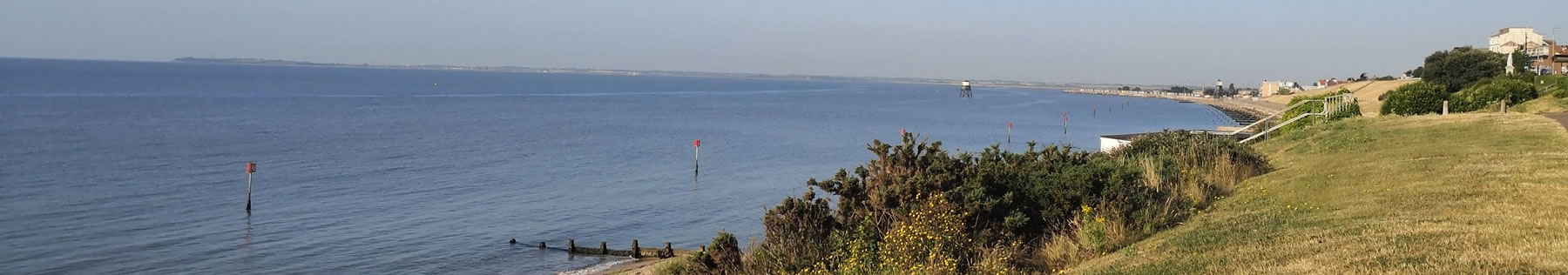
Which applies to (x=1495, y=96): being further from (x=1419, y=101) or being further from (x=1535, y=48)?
(x=1535, y=48)

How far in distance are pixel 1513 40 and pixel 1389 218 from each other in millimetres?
116862

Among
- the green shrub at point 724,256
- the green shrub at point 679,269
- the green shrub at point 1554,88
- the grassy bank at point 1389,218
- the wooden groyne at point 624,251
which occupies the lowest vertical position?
the wooden groyne at point 624,251

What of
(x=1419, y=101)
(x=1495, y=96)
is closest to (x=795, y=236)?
(x=1419, y=101)

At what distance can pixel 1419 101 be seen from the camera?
42.1m

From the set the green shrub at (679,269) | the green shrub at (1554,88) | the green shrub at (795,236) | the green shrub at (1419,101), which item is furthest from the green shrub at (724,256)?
the green shrub at (1554,88)

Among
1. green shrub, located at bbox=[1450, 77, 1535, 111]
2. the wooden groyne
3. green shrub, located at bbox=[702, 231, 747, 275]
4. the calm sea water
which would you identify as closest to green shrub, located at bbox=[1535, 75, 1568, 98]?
green shrub, located at bbox=[1450, 77, 1535, 111]

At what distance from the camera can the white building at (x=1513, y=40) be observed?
104 metres

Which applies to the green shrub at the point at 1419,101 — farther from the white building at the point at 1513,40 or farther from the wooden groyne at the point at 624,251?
the white building at the point at 1513,40

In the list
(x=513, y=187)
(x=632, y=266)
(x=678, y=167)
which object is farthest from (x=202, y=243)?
(x=678, y=167)

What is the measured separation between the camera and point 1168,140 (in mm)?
24594

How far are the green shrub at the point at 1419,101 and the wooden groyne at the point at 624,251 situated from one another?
2817cm

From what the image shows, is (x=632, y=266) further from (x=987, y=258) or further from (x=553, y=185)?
(x=553, y=185)

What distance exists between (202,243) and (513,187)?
45.2ft

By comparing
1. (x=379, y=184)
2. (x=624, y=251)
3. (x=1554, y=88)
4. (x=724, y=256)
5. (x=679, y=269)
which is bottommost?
(x=624, y=251)
